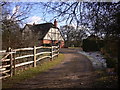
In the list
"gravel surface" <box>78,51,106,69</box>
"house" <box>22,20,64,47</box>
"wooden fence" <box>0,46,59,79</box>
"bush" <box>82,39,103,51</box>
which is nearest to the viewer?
"bush" <box>82,39,103,51</box>

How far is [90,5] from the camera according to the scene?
464 cm

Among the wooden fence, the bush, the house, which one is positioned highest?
the house

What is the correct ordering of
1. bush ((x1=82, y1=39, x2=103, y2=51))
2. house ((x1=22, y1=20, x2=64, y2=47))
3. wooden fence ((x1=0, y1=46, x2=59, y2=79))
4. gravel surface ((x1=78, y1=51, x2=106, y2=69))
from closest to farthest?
1. bush ((x1=82, y1=39, x2=103, y2=51))
2. gravel surface ((x1=78, y1=51, x2=106, y2=69))
3. wooden fence ((x1=0, y1=46, x2=59, y2=79))
4. house ((x1=22, y1=20, x2=64, y2=47))

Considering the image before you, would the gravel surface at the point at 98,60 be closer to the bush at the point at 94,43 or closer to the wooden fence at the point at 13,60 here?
the bush at the point at 94,43

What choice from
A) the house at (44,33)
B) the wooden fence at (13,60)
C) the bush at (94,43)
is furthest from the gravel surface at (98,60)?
the wooden fence at (13,60)

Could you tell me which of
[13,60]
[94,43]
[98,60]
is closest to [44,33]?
[13,60]

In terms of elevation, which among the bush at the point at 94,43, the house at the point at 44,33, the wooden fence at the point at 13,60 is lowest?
the wooden fence at the point at 13,60

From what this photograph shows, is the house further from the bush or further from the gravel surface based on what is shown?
the gravel surface

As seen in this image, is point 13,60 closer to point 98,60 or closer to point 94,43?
point 94,43

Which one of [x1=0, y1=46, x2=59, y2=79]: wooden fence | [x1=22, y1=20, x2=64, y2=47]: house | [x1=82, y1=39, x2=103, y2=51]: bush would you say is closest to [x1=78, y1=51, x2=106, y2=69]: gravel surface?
[x1=82, y1=39, x2=103, y2=51]: bush

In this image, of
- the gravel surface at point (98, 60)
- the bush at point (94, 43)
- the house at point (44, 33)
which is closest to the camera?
the bush at point (94, 43)

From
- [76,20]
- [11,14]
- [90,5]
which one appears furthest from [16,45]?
[90,5]

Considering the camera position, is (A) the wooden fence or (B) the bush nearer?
(B) the bush

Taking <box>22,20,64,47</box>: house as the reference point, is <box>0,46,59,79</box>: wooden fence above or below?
below
